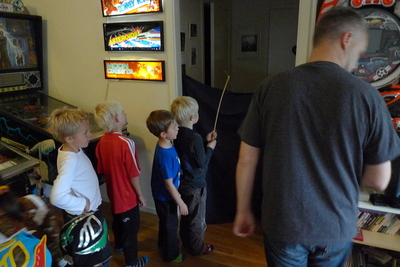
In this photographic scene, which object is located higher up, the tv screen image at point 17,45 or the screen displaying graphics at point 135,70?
the tv screen image at point 17,45

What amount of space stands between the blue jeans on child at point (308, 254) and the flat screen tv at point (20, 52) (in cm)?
250

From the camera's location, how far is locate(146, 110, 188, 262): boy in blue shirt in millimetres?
1826

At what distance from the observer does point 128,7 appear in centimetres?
234

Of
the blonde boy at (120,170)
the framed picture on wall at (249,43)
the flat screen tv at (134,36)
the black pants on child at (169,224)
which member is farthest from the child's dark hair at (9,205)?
the framed picture on wall at (249,43)

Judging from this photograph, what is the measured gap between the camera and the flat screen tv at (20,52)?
7.98 feet

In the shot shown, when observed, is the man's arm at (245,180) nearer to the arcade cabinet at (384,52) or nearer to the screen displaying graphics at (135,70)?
the arcade cabinet at (384,52)

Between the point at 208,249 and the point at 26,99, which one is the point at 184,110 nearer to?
the point at 208,249

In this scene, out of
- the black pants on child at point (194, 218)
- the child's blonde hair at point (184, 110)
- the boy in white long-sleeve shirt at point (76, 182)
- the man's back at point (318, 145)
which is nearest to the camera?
the man's back at point (318, 145)

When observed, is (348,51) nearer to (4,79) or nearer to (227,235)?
(227,235)

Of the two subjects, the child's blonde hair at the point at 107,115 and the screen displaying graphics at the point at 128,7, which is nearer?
the child's blonde hair at the point at 107,115

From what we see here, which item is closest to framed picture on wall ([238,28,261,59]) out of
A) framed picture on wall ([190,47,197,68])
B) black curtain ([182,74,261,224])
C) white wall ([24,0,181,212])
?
framed picture on wall ([190,47,197,68])

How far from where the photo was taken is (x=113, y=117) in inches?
72.1

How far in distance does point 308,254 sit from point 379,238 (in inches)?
36.9

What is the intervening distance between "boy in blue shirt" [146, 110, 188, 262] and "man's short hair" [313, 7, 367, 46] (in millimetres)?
1056
